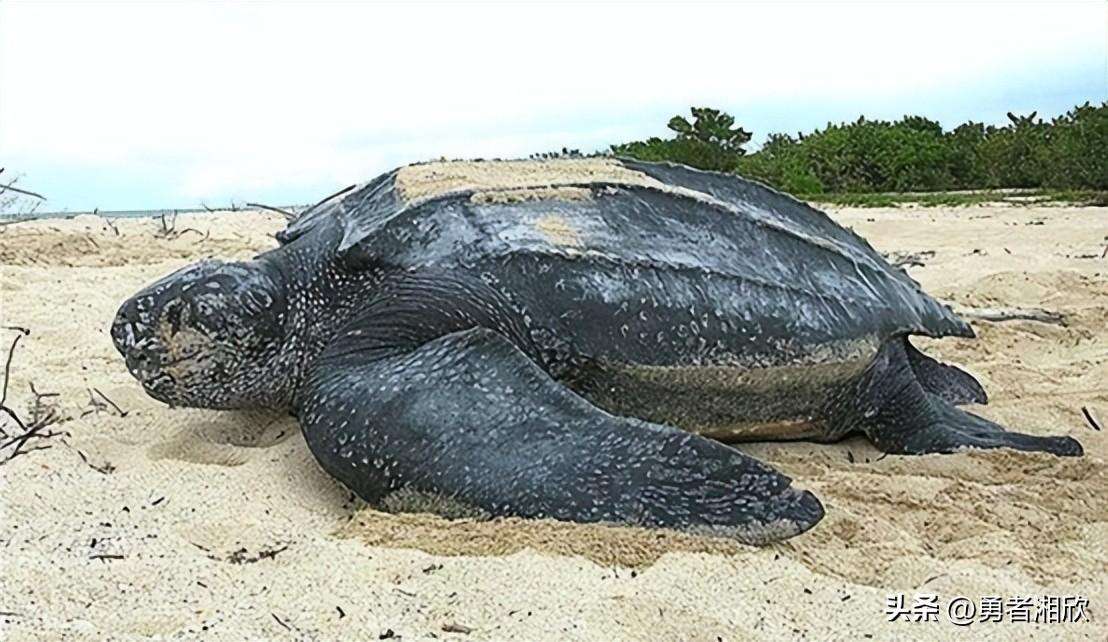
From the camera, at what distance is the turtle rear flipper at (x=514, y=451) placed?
1.35 metres

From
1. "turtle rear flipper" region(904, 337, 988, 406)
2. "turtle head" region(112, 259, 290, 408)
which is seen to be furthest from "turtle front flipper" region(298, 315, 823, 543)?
"turtle rear flipper" region(904, 337, 988, 406)

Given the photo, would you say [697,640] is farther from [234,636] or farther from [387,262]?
[387,262]

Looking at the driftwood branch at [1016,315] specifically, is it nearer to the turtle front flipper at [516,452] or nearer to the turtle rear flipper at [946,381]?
the turtle rear flipper at [946,381]

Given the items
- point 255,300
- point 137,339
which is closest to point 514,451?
point 255,300

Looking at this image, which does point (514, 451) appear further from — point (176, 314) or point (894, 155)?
point (894, 155)

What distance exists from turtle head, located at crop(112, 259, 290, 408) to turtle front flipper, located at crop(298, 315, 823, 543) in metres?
0.26

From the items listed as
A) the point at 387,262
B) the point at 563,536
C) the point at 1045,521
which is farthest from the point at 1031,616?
the point at 387,262

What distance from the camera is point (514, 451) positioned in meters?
1.44

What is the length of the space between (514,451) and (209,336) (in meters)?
0.66

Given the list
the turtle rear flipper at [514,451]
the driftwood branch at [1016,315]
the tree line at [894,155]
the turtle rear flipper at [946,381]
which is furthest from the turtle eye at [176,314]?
the tree line at [894,155]

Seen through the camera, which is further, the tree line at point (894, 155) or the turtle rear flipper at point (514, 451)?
the tree line at point (894, 155)

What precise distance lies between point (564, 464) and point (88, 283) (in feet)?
7.54

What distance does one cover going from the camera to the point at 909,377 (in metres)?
2.06

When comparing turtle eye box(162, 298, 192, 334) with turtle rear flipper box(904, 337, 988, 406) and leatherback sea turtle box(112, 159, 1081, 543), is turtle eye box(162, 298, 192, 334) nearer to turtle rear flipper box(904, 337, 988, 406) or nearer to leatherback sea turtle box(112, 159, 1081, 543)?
leatherback sea turtle box(112, 159, 1081, 543)
